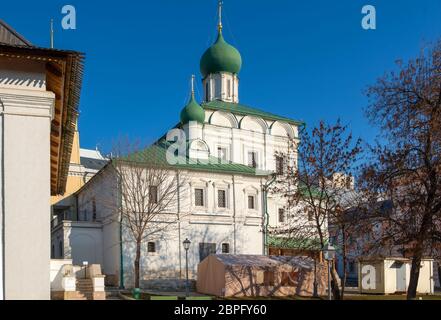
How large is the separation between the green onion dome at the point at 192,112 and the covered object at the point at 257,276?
46.2 ft

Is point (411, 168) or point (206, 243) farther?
point (206, 243)

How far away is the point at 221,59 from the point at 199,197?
1570 centimetres

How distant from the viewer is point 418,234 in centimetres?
1714

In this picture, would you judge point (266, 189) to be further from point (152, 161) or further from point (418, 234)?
point (418, 234)

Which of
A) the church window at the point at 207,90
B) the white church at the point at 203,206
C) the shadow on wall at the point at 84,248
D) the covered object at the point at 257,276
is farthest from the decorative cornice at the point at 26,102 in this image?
the church window at the point at 207,90

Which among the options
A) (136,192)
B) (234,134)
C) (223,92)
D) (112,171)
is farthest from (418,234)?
(223,92)

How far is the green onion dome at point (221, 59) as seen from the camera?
50.4m

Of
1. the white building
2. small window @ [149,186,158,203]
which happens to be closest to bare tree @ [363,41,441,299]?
the white building

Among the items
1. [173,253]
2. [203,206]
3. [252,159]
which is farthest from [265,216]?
[173,253]

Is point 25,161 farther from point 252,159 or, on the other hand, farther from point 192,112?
point 252,159

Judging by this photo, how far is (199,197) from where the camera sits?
3931 cm

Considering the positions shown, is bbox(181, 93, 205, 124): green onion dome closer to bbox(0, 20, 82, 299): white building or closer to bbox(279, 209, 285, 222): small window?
bbox(279, 209, 285, 222): small window

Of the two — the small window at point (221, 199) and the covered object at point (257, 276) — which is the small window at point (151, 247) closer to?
the covered object at point (257, 276)
